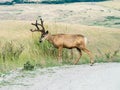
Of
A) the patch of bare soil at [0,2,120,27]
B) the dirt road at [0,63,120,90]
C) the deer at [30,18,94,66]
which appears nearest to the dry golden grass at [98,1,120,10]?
the patch of bare soil at [0,2,120,27]

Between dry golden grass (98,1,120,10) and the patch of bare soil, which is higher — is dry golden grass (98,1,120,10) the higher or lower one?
the lower one

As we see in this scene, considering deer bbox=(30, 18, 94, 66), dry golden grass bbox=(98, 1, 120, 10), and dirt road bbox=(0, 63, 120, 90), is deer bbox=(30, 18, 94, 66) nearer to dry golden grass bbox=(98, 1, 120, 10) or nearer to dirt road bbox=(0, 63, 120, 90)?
dirt road bbox=(0, 63, 120, 90)

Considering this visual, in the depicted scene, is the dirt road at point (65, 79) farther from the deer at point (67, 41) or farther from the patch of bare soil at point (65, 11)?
the patch of bare soil at point (65, 11)

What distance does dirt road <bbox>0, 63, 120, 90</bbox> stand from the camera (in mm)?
11648

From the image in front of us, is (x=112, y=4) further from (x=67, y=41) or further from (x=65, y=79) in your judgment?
(x=65, y=79)

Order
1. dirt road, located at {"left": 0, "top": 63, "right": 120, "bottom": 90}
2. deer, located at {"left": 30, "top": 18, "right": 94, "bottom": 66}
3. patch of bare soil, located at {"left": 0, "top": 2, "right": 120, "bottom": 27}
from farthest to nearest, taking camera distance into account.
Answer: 1. patch of bare soil, located at {"left": 0, "top": 2, "right": 120, "bottom": 27}
2. deer, located at {"left": 30, "top": 18, "right": 94, "bottom": 66}
3. dirt road, located at {"left": 0, "top": 63, "right": 120, "bottom": 90}

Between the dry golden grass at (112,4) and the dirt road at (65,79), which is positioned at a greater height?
the dirt road at (65,79)

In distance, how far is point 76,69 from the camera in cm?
1515

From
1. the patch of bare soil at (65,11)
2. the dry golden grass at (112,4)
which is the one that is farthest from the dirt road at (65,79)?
the dry golden grass at (112,4)

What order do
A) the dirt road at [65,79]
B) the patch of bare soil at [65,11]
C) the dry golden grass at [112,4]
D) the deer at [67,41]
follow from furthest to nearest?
the dry golden grass at [112,4]
the patch of bare soil at [65,11]
the deer at [67,41]
the dirt road at [65,79]

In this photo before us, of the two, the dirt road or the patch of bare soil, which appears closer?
the dirt road

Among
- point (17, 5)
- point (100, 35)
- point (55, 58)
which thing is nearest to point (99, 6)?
point (17, 5)

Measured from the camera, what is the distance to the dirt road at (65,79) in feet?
38.2

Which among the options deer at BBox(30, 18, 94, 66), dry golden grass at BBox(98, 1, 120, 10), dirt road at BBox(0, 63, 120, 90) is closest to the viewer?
dirt road at BBox(0, 63, 120, 90)
